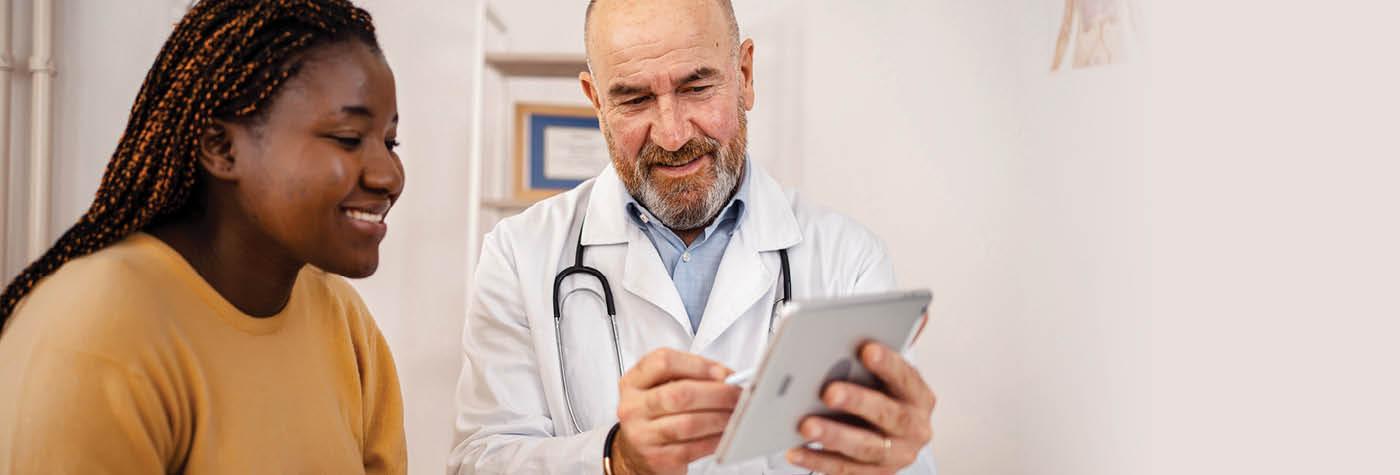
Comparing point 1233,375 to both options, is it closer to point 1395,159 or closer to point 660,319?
point 1395,159

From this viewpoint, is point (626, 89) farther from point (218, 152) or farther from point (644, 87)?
point (218, 152)

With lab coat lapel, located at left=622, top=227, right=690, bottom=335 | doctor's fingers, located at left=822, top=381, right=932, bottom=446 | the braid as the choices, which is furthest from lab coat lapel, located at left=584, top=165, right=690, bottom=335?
the braid

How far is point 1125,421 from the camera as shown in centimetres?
164

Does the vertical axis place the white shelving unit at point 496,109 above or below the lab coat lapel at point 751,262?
above

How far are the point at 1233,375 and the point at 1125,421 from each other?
39cm

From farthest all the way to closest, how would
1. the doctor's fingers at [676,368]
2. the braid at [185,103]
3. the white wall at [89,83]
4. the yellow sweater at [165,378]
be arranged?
the white wall at [89,83] → the doctor's fingers at [676,368] → the braid at [185,103] → the yellow sweater at [165,378]

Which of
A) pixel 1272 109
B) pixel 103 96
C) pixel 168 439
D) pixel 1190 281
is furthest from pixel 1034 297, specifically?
pixel 103 96

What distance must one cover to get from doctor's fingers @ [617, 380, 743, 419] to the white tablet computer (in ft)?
0.26

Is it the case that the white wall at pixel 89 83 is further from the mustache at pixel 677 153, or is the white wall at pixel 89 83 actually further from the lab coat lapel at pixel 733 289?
the lab coat lapel at pixel 733 289

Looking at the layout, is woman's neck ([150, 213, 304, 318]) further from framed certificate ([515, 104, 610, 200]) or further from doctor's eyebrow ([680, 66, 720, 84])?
framed certificate ([515, 104, 610, 200])

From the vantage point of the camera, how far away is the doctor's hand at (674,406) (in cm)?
87

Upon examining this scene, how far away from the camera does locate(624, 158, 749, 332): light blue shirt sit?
4.65 feet

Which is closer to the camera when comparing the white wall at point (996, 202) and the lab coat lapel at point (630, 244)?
the lab coat lapel at point (630, 244)

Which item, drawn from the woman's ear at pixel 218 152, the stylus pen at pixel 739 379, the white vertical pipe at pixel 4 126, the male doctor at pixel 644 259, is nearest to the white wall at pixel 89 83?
the white vertical pipe at pixel 4 126
